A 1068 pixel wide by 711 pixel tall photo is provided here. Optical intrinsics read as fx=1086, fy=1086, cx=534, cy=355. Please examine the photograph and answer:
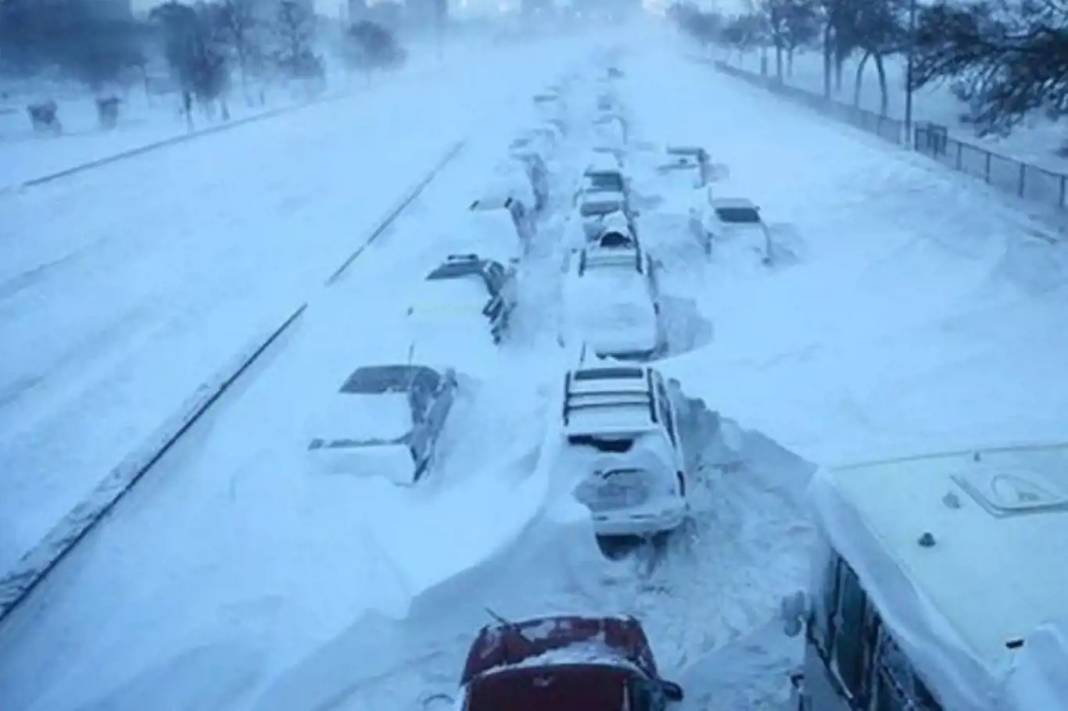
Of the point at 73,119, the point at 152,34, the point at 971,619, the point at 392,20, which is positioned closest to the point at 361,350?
the point at 971,619

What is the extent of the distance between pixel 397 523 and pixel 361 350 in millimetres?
5924

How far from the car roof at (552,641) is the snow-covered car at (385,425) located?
3.34m

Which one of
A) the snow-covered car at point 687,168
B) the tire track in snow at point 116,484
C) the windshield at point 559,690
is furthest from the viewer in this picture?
the snow-covered car at point 687,168

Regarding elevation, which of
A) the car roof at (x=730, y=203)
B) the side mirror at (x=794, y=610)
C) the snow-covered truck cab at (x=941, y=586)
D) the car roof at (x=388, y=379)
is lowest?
the car roof at (x=730, y=203)

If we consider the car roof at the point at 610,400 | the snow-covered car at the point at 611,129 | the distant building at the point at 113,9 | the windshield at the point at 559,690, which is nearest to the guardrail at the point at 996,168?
the snow-covered car at the point at 611,129

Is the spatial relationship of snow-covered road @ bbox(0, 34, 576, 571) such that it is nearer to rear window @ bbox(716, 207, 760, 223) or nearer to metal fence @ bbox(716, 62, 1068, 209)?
rear window @ bbox(716, 207, 760, 223)

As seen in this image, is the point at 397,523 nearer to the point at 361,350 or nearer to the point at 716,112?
the point at 361,350

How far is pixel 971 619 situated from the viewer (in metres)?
4.09

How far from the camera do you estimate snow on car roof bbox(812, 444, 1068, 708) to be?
157 inches

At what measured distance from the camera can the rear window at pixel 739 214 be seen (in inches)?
786

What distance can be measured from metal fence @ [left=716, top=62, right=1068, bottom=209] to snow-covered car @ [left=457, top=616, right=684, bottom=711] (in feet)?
Answer: 55.9

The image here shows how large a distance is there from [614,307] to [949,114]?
37326 mm

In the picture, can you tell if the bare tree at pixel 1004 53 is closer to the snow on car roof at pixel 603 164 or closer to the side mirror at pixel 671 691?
the snow on car roof at pixel 603 164

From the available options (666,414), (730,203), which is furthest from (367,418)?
(730,203)
